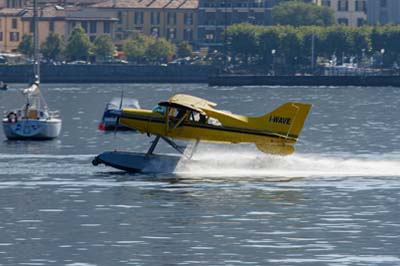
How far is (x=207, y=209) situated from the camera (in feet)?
197

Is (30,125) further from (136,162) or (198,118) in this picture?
(198,118)

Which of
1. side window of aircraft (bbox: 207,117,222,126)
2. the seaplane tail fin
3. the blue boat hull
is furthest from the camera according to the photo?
the blue boat hull

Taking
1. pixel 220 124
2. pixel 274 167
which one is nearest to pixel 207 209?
pixel 220 124

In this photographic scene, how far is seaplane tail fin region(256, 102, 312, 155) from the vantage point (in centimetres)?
6944

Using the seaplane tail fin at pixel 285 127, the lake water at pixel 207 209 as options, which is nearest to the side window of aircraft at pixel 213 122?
the seaplane tail fin at pixel 285 127

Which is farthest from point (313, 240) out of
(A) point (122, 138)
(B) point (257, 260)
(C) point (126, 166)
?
(A) point (122, 138)

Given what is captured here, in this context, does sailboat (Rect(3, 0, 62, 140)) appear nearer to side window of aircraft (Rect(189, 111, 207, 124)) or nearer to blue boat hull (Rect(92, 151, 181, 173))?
blue boat hull (Rect(92, 151, 181, 173))

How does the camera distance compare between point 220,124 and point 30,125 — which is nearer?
point 220,124

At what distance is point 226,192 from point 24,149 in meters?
25.6

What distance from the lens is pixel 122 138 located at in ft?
336

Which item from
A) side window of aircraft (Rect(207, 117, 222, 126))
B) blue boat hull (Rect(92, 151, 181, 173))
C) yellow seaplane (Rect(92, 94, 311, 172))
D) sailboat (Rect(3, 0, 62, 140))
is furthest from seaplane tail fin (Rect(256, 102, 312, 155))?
sailboat (Rect(3, 0, 62, 140))

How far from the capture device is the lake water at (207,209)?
165 feet

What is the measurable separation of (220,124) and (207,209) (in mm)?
10391

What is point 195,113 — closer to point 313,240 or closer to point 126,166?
point 126,166
